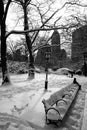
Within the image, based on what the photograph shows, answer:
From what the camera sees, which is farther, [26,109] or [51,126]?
[26,109]

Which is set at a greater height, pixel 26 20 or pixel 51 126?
pixel 26 20

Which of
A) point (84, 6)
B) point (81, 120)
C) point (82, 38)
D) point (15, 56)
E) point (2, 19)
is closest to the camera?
point (81, 120)

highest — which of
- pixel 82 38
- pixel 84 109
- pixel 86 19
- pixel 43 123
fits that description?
pixel 86 19

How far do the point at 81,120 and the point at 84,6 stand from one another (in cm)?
1227

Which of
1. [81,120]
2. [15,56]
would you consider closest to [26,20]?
[81,120]

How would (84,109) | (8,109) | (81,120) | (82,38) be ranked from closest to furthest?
1. (81,120)
2. (8,109)
3. (84,109)
4. (82,38)

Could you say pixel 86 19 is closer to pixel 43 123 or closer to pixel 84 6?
pixel 84 6

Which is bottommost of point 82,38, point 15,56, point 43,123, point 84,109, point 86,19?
point 15,56

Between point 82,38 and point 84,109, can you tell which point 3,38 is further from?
point 82,38

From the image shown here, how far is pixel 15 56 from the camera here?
4281cm

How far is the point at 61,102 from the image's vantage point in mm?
5816

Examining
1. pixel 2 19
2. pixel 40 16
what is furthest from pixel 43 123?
pixel 40 16

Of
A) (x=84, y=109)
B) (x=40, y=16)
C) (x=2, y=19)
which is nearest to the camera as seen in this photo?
(x=84, y=109)

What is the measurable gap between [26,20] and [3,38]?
651cm
